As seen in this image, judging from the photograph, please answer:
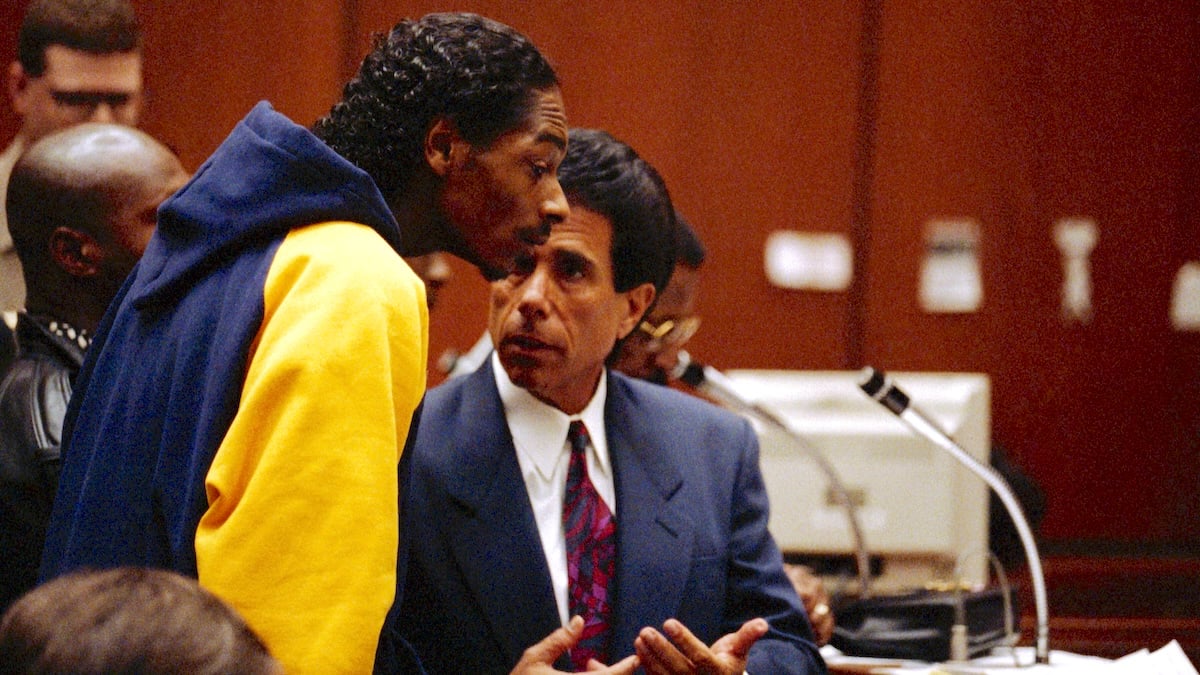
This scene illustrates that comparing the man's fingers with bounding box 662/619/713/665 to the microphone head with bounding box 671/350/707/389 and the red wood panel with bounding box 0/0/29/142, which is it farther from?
the red wood panel with bounding box 0/0/29/142

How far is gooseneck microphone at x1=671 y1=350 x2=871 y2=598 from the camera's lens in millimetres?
2564

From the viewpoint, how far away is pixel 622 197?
6.66ft

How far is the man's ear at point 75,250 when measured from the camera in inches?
73.5

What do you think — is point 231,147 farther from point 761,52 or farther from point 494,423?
point 761,52

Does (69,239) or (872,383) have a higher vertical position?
(69,239)

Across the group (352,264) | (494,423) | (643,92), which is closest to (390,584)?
(352,264)

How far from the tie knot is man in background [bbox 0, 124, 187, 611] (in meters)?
0.61

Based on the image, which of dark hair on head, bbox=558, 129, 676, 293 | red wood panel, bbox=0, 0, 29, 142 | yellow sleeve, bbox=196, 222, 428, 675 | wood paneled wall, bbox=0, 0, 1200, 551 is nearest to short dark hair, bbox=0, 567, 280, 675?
yellow sleeve, bbox=196, 222, 428, 675

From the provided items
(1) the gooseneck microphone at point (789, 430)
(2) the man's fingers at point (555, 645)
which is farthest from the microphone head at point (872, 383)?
(2) the man's fingers at point (555, 645)

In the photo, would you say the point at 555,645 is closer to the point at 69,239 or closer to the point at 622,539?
the point at 622,539

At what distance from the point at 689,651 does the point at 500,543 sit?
283 millimetres

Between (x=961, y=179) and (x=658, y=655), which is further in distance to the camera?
(x=961, y=179)

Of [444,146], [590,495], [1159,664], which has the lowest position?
[1159,664]

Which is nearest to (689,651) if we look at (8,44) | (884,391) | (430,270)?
(884,391)
